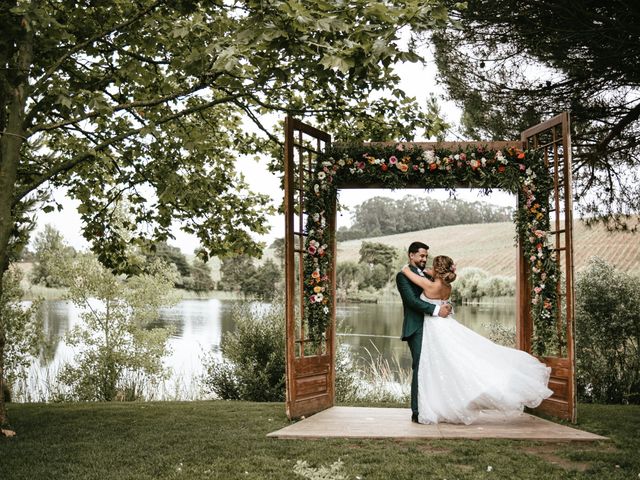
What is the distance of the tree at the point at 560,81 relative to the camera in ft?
25.8

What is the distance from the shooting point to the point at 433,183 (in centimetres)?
760

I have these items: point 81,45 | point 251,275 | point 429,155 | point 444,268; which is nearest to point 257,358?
point 444,268

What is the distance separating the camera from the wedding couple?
6.52m

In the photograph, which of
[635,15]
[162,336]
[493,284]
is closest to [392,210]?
[493,284]

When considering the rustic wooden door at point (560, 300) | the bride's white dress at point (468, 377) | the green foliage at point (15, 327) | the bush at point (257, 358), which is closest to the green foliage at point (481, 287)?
the bush at point (257, 358)

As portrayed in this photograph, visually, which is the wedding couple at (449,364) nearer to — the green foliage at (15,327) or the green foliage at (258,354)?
the green foliage at (258,354)

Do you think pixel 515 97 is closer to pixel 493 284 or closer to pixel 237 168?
pixel 237 168

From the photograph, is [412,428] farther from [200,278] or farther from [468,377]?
[200,278]

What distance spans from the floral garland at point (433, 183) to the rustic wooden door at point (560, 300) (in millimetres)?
167

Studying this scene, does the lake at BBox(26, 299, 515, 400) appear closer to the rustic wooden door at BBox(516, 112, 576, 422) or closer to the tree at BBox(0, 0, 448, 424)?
the tree at BBox(0, 0, 448, 424)

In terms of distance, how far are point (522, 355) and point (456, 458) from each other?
2.00m

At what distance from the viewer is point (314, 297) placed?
23.9 feet

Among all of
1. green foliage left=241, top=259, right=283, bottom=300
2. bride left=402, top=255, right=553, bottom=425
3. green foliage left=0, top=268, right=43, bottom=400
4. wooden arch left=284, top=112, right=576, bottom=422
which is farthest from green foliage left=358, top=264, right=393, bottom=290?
bride left=402, top=255, right=553, bottom=425

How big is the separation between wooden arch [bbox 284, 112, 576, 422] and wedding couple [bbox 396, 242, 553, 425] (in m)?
0.44
